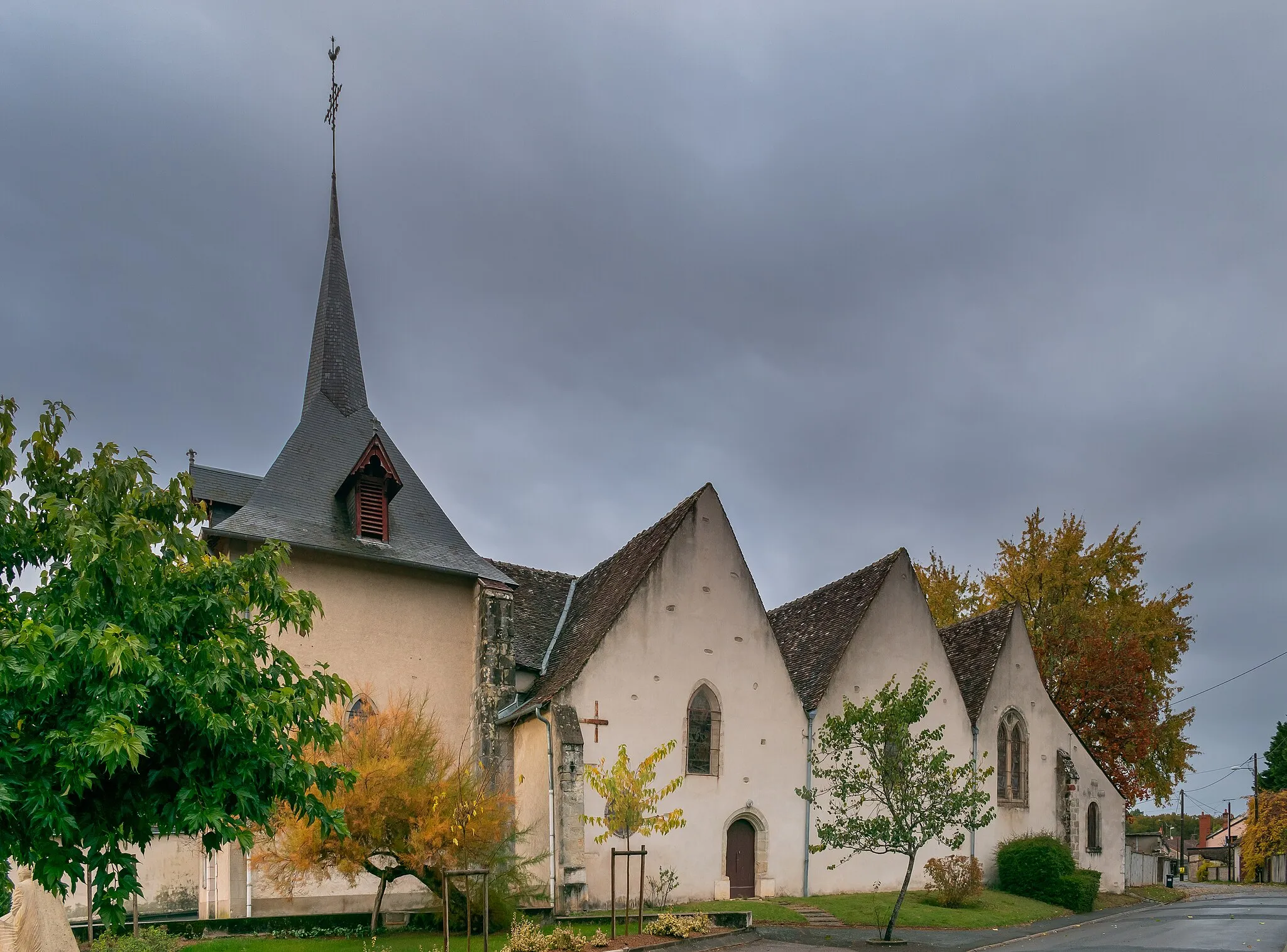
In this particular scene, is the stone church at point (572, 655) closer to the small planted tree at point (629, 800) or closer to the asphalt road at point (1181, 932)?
the small planted tree at point (629, 800)

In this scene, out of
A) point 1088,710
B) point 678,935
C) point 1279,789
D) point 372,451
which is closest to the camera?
point 678,935

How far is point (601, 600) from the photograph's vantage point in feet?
96.5

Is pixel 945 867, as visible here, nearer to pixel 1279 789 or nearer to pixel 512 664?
pixel 512 664

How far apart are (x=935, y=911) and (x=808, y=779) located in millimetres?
4680

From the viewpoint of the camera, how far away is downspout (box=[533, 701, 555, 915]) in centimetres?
2398

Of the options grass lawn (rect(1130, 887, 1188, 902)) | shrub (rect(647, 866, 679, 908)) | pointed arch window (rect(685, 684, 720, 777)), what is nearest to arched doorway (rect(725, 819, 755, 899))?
pointed arch window (rect(685, 684, 720, 777))

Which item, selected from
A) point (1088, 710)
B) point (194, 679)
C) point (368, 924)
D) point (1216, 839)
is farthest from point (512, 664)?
point (1216, 839)

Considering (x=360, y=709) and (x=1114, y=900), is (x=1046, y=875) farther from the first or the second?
(x=360, y=709)

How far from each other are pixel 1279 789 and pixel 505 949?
71195 mm

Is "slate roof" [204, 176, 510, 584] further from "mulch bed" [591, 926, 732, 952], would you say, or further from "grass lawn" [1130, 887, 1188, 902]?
"grass lawn" [1130, 887, 1188, 902]

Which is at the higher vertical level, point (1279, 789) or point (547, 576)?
point (547, 576)

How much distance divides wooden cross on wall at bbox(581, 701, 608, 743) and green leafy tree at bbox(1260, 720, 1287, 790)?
63.2 m

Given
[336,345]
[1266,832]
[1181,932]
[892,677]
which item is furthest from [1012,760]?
[1266,832]

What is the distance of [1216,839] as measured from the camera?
4195 inches
